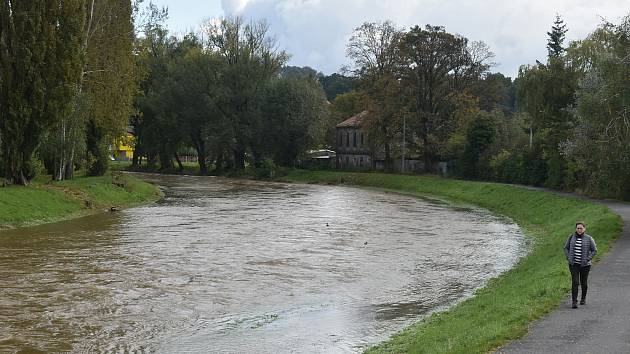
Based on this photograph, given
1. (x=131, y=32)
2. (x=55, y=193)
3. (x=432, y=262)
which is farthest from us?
(x=131, y=32)

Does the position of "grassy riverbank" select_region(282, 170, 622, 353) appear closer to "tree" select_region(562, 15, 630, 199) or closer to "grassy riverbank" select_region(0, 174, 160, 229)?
"tree" select_region(562, 15, 630, 199)

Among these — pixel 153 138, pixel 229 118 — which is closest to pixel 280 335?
pixel 229 118

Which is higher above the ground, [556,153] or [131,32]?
[131,32]

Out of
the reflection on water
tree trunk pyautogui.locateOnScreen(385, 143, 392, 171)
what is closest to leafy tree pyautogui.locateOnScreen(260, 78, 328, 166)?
tree trunk pyautogui.locateOnScreen(385, 143, 392, 171)

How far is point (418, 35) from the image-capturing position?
76438 mm

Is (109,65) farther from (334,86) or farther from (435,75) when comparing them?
(334,86)

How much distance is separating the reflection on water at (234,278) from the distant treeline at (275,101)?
24.2 ft

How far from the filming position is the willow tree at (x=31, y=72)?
40750 millimetres

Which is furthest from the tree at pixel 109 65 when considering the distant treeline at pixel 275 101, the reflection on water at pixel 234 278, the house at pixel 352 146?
the house at pixel 352 146

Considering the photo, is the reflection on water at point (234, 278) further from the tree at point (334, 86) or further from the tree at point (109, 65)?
the tree at point (334, 86)

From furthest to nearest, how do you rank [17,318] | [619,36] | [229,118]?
[229,118]
[619,36]
[17,318]

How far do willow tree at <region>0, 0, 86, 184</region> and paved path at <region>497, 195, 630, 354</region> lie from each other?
111ft

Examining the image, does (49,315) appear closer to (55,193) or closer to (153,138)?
(55,193)

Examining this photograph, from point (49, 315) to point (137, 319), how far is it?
7.27 feet
